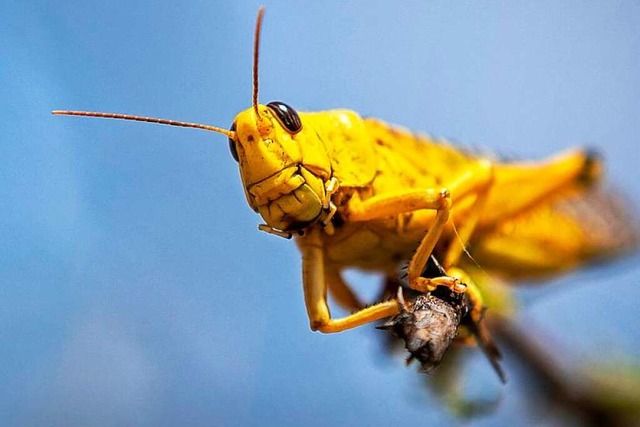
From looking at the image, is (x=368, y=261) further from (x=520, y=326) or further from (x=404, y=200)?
(x=520, y=326)

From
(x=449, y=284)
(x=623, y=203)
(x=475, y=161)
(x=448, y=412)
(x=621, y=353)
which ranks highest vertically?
(x=449, y=284)

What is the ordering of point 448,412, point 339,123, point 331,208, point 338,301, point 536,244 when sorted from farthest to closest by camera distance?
1. point 448,412
2. point 536,244
3. point 338,301
4. point 339,123
5. point 331,208

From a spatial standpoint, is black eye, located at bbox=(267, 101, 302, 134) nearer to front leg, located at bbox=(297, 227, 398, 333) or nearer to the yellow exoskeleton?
the yellow exoskeleton

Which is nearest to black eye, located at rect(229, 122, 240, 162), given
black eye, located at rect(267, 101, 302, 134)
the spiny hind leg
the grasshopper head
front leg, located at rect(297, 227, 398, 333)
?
the grasshopper head

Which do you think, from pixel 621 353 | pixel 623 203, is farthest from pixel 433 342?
pixel 623 203

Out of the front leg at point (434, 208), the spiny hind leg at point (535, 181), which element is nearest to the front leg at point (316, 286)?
the front leg at point (434, 208)

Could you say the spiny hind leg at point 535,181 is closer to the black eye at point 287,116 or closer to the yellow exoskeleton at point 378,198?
A: the yellow exoskeleton at point 378,198

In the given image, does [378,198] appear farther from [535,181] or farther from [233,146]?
[535,181]
